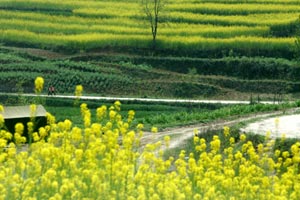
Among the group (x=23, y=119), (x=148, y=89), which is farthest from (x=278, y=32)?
(x=23, y=119)

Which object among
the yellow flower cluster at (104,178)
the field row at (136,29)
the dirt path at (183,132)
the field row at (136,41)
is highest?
the yellow flower cluster at (104,178)

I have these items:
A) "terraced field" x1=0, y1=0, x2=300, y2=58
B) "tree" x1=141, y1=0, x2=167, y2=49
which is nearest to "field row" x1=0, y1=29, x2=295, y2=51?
"terraced field" x1=0, y1=0, x2=300, y2=58

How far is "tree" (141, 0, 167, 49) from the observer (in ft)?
199

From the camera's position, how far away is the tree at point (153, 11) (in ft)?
199

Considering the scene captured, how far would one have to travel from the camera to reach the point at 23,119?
24.3 m

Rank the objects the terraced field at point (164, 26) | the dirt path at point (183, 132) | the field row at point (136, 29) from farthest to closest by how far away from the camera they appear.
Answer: the field row at point (136, 29)
the terraced field at point (164, 26)
the dirt path at point (183, 132)

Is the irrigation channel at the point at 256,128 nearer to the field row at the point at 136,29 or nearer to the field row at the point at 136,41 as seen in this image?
the field row at the point at 136,41

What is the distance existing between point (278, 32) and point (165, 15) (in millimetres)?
8882

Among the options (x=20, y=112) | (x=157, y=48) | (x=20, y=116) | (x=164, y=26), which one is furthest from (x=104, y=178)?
(x=164, y=26)

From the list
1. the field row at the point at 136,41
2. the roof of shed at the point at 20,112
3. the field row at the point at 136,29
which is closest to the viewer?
the roof of shed at the point at 20,112

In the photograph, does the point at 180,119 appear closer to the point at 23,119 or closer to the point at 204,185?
the point at 23,119

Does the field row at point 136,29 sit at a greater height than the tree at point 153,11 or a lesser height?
lesser

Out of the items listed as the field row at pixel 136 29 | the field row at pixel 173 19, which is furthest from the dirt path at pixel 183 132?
the field row at pixel 173 19

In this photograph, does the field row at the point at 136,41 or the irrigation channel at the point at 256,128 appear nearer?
the irrigation channel at the point at 256,128
